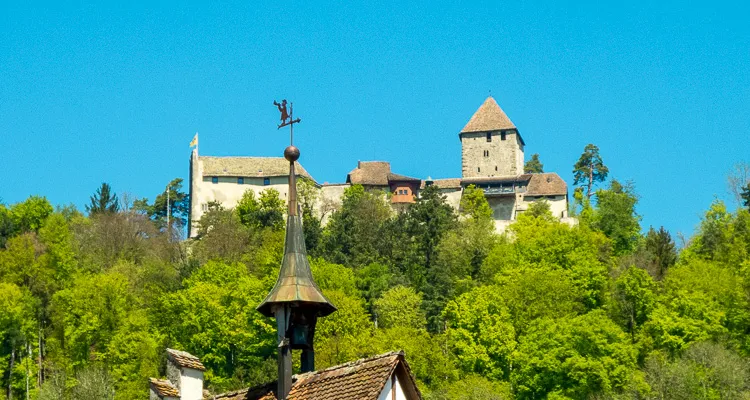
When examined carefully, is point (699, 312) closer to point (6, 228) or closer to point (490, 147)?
point (6, 228)

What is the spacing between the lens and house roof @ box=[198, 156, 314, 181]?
122 meters

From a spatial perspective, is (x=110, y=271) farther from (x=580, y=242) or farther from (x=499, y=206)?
(x=499, y=206)

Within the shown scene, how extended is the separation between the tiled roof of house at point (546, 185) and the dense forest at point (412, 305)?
1953cm

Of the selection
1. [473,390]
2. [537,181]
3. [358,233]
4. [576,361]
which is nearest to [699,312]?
[576,361]

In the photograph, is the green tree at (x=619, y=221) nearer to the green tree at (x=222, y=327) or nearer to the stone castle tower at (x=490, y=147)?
the stone castle tower at (x=490, y=147)

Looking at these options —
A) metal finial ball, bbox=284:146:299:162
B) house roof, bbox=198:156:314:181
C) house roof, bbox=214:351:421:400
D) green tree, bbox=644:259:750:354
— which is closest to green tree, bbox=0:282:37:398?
green tree, bbox=644:259:750:354

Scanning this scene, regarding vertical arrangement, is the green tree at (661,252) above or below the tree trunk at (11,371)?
above

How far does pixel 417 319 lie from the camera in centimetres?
7906

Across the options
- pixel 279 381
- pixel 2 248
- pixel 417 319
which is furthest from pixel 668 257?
pixel 279 381

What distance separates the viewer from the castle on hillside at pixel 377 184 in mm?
120062

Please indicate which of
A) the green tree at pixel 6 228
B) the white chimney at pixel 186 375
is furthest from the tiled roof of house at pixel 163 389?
the green tree at pixel 6 228

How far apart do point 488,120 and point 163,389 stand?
12022 centimetres

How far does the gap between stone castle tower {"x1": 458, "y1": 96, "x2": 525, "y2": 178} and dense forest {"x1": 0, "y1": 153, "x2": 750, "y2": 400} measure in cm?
2728

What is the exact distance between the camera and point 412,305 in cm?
8025
